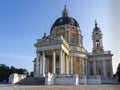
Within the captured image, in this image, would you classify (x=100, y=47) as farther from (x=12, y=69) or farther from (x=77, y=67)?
(x=12, y=69)

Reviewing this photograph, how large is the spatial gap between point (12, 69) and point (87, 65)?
31.4 metres

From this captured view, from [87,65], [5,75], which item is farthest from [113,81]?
[5,75]

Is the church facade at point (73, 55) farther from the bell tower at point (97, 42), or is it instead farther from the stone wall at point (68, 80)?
the stone wall at point (68, 80)

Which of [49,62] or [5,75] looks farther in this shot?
[5,75]

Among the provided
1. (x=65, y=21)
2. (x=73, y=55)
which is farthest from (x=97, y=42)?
(x=73, y=55)

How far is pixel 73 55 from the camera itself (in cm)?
3975

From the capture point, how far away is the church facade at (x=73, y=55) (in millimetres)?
35031

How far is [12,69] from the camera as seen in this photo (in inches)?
2421

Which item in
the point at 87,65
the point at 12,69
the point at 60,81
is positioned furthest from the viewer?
the point at 12,69

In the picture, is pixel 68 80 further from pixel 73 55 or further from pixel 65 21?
pixel 65 21

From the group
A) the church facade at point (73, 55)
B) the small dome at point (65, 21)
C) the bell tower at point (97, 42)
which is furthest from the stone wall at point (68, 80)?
the small dome at point (65, 21)

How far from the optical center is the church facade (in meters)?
35.0

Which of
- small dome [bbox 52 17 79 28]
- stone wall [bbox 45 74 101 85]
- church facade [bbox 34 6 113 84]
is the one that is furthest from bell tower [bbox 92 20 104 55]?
stone wall [bbox 45 74 101 85]

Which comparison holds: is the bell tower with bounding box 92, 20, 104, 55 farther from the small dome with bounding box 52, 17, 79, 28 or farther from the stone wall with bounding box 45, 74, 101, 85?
the stone wall with bounding box 45, 74, 101, 85
